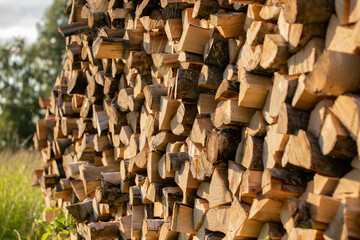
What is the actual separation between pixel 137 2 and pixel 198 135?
37.3 inches

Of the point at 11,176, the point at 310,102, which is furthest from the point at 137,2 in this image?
the point at 11,176

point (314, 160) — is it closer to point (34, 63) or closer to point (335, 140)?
point (335, 140)

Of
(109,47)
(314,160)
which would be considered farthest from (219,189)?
(109,47)

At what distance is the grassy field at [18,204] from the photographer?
→ 378cm

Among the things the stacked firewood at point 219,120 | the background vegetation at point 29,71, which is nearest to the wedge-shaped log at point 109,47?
the stacked firewood at point 219,120

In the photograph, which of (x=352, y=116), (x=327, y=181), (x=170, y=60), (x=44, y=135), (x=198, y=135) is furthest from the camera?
(x=44, y=135)

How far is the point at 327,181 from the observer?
1.21 meters

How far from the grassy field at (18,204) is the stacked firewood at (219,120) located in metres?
0.96

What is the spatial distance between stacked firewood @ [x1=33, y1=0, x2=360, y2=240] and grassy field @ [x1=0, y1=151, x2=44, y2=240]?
96 cm

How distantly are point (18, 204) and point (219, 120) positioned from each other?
2.99 metres

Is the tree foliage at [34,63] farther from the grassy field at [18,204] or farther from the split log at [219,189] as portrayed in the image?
the split log at [219,189]

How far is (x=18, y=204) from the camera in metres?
4.12

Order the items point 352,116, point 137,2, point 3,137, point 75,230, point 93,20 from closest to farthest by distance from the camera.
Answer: point 352,116 → point 137,2 → point 93,20 → point 75,230 → point 3,137

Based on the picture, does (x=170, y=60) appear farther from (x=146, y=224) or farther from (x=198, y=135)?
(x=146, y=224)
